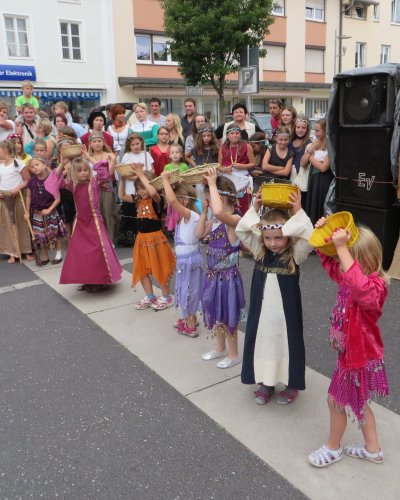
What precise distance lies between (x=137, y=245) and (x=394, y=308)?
2486 mm

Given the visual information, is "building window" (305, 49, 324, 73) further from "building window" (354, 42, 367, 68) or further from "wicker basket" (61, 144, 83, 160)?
"wicker basket" (61, 144, 83, 160)

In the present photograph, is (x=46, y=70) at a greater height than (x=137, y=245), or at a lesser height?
greater

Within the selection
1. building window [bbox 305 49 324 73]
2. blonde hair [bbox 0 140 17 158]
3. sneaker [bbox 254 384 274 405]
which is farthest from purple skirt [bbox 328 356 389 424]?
building window [bbox 305 49 324 73]

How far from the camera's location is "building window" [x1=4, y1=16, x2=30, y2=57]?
19.7m

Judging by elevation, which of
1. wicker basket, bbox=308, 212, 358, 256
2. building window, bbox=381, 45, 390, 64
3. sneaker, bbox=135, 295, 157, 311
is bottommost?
sneaker, bbox=135, 295, 157, 311

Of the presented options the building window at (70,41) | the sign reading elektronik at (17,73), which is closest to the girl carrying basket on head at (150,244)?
the sign reading elektronik at (17,73)

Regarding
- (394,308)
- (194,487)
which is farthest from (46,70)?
(194,487)

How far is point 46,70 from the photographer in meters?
20.7

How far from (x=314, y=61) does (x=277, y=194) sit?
103 ft

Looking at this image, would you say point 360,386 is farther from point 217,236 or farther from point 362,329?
point 217,236

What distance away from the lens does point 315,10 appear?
30.1 m

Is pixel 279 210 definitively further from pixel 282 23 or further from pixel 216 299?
pixel 282 23

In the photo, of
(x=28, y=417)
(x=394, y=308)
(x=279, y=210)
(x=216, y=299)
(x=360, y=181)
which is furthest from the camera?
(x=360, y=181)

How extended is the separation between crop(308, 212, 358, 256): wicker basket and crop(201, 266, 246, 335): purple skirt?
1.17m
